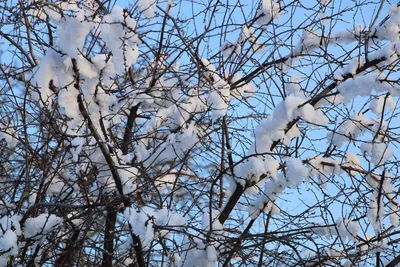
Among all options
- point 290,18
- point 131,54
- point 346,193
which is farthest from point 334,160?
point 131,54

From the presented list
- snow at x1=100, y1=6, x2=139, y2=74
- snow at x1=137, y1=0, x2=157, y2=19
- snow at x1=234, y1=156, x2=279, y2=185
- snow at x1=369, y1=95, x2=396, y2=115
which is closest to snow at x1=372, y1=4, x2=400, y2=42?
snow at x1=369, y1=95, x2=396, y2=115

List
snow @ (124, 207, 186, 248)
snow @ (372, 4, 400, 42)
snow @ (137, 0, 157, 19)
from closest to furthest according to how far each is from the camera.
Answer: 1. snow @ (124, 207, 186, 248)
2. snow @ (137, 0, 157, 19)
3. snow @ (372, 4, 400, 42)

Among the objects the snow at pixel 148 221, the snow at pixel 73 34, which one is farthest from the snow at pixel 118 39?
the snow at pixel 148 221

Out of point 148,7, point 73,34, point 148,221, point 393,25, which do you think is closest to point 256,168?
point 148,221

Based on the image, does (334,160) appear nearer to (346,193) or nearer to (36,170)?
(346,193)

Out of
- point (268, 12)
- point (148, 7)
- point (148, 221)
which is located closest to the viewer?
point (148, 221)

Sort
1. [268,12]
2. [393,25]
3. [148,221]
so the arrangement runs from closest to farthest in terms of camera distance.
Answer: [148,221] → [393,25] → [268,12]

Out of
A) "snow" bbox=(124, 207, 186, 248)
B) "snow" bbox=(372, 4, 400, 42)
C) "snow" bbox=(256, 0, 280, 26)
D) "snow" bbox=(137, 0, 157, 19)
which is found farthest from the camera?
"snow" bbox=(256, 0, 280, 26)

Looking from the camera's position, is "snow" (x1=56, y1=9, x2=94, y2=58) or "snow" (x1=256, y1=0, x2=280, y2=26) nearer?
"snow" (x1=56, y1=9, x2=94, y2=58)

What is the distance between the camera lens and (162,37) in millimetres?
5379

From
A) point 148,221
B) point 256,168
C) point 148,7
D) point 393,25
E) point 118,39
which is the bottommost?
point 148,221

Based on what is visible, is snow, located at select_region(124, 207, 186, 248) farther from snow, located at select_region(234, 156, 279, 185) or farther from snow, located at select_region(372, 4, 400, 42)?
snow, located at select_region(372, 4, 400, 42)

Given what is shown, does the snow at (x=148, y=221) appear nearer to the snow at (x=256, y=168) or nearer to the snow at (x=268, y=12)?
the snow at (x=256, y=168)

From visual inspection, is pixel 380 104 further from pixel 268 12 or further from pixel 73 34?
pixel 73 34
